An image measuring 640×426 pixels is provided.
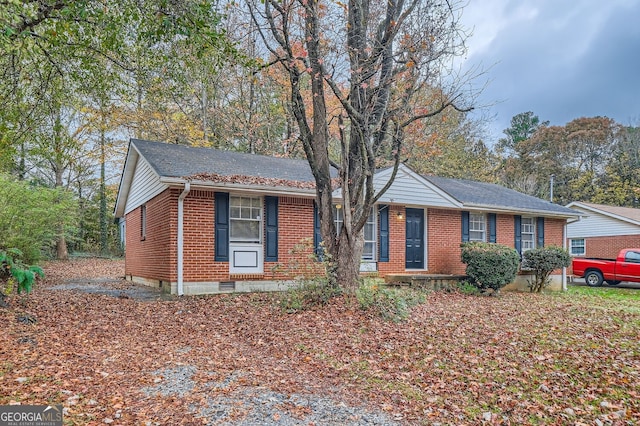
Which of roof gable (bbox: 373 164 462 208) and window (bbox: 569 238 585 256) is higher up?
roof gable (bbox: 373 164 462 208)

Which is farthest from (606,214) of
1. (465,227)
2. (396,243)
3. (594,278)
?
(396,243)

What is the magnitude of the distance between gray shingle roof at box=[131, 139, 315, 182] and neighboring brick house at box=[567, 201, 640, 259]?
1497 centimetres

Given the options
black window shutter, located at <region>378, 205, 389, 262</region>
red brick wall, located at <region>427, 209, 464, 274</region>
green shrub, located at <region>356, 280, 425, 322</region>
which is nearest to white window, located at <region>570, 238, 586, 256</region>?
red brick wall, located at <region>427, 209, 464, 274</region>

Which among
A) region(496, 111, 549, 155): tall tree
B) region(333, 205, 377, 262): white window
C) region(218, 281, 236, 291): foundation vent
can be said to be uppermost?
region(496, 111, 549, 155): tall tree

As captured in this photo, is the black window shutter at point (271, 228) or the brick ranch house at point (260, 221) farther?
the black window shutter at point (271, 228)

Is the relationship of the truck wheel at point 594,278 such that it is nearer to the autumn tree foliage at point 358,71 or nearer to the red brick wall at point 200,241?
the autumn tree foliage at point 358,71

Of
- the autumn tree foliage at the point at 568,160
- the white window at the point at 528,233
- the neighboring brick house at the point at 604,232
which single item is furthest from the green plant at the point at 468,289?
the autumn tree foliage at the point at 568,160

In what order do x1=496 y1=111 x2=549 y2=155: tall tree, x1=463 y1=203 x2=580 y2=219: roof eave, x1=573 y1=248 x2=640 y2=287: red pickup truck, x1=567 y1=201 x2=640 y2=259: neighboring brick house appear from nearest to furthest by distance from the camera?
x1=463 y1=203 x2=580 y2=219: roof eave
x1=573 y1=248 x2=640 y2=287: red pickup truck
x1=567 y1=201 x2=640 y2=259: neighboring brick house
x1=496 y1=111 x2=549 y2=155: tall tree

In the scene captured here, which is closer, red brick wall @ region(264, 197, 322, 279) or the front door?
red brick wall @ region(264, 197, 322, 279)

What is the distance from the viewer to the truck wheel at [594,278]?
57.2 feet

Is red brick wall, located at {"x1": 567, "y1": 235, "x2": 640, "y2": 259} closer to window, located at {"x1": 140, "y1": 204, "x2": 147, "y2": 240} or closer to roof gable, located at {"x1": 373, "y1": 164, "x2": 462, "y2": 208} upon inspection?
roof gable, located at {"x1": 373, "y1": 164, "x2": 462, "y2": 208}

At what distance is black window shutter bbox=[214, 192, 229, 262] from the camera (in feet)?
33.5

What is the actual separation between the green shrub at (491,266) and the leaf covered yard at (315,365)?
3.59m

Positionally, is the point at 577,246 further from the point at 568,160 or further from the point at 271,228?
the point at 271,228
